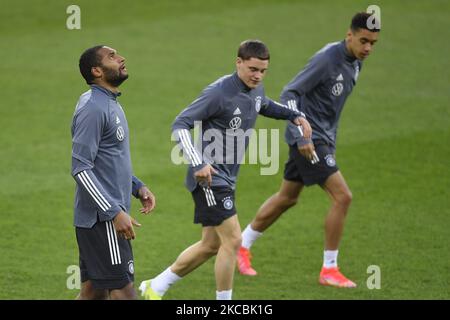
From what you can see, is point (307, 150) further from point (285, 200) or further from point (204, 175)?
point (204, 175)

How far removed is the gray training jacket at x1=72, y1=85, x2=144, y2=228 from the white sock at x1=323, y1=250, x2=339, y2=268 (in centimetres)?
284

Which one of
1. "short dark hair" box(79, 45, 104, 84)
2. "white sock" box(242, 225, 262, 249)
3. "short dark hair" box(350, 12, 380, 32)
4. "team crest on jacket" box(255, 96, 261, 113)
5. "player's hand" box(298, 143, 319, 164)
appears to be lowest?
"white sock" box(242, 225, 262, 249)

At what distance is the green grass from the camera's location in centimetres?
957

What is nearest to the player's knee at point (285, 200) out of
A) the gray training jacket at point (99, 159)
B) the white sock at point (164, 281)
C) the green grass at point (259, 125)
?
the green grass at point (259, 125)

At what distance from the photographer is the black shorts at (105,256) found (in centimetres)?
693

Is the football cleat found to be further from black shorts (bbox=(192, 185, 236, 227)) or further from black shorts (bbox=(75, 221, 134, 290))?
black shorts (bbox=(75, 221, 134, 290))

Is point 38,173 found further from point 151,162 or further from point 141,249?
point 141,249

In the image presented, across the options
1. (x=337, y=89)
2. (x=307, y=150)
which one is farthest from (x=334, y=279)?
(x=337, y=89)

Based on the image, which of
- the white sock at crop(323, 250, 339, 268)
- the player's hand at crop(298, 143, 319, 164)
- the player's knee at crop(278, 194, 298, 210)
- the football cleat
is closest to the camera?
the player's hand at crop(298, 143, 319, 164)

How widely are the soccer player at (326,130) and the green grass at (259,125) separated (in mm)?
297

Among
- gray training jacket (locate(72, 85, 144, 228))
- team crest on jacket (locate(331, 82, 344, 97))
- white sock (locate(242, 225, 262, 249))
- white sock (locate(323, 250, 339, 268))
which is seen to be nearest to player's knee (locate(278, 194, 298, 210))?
white sock (locate(242, 225, 262, 249))

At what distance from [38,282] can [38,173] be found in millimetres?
3585

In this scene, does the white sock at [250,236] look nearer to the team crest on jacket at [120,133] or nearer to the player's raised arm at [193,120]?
the player's raised arm at [193,120]

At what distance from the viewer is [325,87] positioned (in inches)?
378
